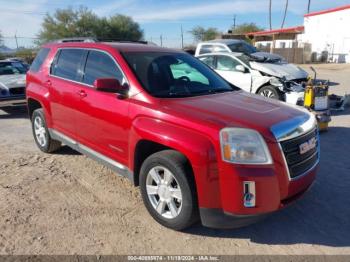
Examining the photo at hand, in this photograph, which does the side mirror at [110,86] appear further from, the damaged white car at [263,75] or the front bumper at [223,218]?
the damaged white car at [263,75]

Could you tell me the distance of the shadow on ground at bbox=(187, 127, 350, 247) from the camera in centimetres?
333

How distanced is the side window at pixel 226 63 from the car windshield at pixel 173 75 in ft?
17.8

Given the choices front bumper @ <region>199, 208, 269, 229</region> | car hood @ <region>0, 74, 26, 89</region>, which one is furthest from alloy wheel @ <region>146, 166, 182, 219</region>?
car hood @ <region>0, 74, 26, 89</region>

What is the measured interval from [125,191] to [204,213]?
1.55m

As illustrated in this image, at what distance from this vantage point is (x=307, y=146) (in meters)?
3.40

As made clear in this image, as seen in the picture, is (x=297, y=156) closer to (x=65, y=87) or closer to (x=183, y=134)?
(x=183, y=134)

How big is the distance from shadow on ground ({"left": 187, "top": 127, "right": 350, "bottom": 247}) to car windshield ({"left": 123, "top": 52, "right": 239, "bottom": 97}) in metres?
1.57

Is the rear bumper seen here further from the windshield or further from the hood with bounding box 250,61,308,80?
the windshield

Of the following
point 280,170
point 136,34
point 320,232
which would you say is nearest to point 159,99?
point 280,170

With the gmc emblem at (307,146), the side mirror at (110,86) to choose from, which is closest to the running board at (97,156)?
the side mirror at (110,86)

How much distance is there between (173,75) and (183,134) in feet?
4.45

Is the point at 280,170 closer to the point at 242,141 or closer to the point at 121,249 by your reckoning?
the point at 242,141

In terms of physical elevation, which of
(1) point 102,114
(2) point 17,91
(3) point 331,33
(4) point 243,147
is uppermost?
(3) point 331,33

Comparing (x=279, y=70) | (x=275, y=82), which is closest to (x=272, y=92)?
(x=275, y=82)
